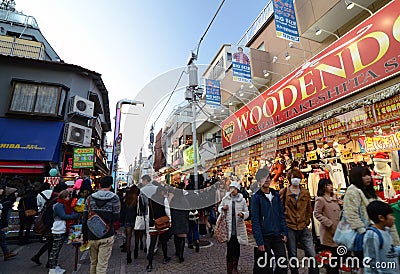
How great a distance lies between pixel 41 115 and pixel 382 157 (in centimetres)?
1402

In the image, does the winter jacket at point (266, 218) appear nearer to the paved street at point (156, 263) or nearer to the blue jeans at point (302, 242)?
the blue jeans at point (302, 242)

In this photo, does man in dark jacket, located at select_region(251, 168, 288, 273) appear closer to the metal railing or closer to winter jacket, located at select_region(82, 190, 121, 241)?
winter jacket, located at select_region(82, 190, 121, 241)

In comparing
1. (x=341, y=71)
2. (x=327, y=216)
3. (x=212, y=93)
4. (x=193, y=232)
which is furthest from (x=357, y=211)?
(x=212, y=93)

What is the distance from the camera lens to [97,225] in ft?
10.5

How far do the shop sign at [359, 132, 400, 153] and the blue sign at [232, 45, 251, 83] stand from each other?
5.35 metres

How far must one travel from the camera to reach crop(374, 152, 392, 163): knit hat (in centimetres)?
488

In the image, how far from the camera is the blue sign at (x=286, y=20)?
7.03 meters

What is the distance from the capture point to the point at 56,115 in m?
10.7

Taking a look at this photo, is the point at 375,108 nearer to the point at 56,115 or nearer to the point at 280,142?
the point at 280,142

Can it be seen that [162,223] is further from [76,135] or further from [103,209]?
[76,135]

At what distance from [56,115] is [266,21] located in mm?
12137

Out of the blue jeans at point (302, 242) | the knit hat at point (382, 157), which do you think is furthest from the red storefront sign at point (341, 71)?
the blue jeans at point (302, 242)

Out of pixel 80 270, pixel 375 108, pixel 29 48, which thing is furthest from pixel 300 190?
pixel 29 48

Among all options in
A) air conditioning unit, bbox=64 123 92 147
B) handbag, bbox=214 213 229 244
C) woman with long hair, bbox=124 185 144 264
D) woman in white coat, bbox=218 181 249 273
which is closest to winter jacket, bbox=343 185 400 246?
woman in white coat, bbox=218 181 249 273
